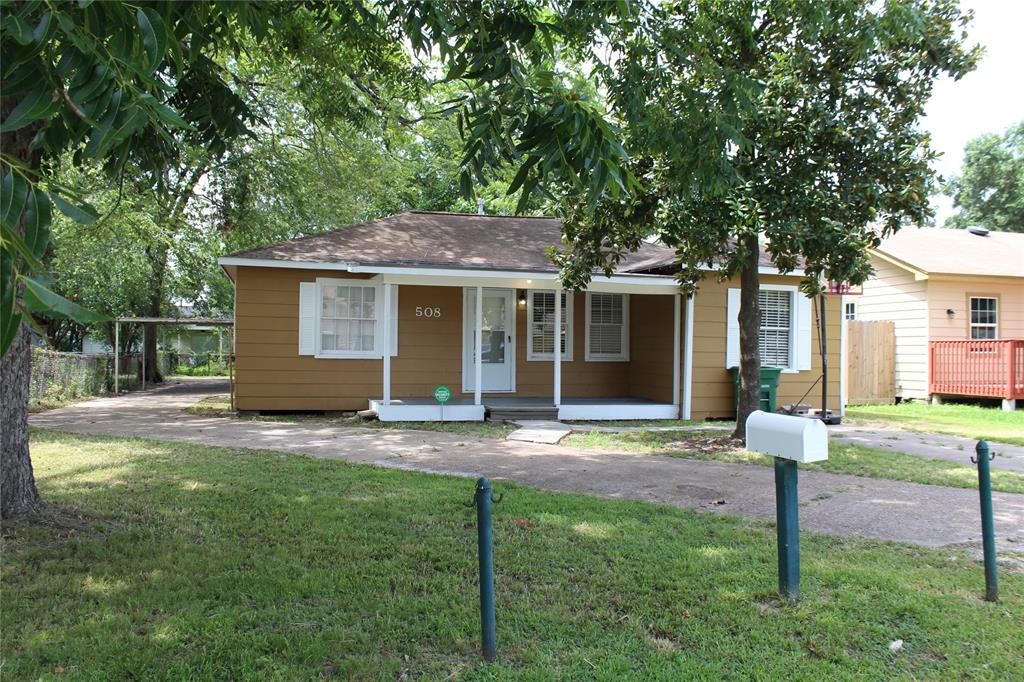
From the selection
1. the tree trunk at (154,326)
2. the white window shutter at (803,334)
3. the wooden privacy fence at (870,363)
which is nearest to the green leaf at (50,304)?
the white window shutter at (803,334)

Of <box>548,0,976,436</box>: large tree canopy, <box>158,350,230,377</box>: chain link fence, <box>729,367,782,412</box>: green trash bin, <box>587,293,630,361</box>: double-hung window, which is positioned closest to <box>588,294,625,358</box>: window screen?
<box>587,293,630,361</box>: double-hung window

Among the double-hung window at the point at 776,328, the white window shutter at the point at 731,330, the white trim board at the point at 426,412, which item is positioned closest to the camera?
the white trim board at the point at 426,412

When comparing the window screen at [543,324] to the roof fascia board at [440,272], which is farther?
the window screen at [543,324]

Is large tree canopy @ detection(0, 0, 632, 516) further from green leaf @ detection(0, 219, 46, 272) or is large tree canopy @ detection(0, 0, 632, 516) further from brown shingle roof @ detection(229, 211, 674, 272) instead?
brown shingle roof @ detection(229, 211, 674, 272)

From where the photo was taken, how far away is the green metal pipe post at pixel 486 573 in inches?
128

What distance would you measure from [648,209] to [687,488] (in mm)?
3836

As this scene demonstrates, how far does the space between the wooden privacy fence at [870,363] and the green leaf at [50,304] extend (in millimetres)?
18487

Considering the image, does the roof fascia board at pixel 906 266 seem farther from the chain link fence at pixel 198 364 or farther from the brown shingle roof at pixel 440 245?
the chain link fence at pixel 198 364

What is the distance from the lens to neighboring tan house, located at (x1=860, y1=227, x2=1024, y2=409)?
1648 centimetres

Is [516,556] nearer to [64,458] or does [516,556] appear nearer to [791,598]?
[791,598]

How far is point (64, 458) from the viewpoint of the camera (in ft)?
25.1

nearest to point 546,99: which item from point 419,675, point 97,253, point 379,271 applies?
point 419,675

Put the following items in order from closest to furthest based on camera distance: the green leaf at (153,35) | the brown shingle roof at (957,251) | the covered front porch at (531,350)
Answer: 1. the green leaf at (153,35)
2. the covered front porch at (531,350)
3. the brown shingle roof at (957,251)

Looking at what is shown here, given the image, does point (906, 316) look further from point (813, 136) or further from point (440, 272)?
point (440, 272)
